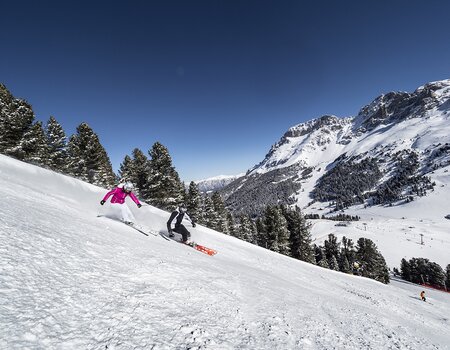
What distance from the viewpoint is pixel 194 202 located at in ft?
144

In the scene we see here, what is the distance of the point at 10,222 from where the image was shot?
566 centimetres

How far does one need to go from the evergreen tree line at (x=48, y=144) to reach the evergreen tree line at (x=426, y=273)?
105247 millimetres

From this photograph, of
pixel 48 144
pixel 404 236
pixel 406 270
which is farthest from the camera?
pixel 404 236

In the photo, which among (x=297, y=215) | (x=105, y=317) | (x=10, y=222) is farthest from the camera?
(x=297, y=215)

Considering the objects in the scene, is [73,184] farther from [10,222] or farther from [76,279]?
[76,279]

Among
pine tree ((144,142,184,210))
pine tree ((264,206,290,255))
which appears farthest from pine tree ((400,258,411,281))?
pine tree ((144,142,184,210))

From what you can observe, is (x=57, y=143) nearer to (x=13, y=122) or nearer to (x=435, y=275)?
(x=13, y=122)

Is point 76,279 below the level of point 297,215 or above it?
below

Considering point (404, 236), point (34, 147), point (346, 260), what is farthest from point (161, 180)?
point (404, 236)

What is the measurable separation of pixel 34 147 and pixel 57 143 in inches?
223

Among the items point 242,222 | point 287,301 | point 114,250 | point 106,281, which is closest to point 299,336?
point 287,301

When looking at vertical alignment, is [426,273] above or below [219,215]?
below

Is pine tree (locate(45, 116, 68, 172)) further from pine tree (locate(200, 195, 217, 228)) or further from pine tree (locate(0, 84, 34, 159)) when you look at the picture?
pine tree (locate(200, 195, 217, 228))

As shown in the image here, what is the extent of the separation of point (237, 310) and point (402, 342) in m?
4.82
